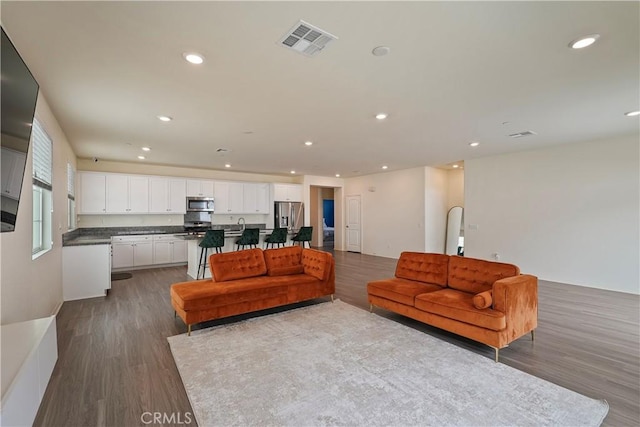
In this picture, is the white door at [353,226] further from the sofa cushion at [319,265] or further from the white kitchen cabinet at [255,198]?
the sofa cushion at [319,265]

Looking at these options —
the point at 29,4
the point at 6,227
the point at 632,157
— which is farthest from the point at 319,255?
the point at 632,157

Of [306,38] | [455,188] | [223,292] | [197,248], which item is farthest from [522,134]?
[197,248]

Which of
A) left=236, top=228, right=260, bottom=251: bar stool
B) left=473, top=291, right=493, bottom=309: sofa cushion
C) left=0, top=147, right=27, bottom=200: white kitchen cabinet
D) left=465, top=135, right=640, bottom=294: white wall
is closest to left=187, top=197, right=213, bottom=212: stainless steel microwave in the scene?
left=236, top=228, right=260, bottom=251: bar stool

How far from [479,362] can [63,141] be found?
257 inches

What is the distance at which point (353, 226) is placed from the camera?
34.0 feet

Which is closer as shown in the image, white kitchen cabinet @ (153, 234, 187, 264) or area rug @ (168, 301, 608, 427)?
area rug @ (168, 301, 608, 427)

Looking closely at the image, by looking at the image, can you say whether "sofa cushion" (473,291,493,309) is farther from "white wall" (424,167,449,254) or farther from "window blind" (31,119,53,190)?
"white wall" (424,167,449,254)

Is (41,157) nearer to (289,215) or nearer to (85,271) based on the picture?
(85,271)

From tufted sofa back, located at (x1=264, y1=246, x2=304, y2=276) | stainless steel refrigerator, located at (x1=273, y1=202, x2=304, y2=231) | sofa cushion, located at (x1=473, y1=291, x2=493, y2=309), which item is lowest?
sofa cushion, located at (x1=473, y1=291, x2=493, y2=309)

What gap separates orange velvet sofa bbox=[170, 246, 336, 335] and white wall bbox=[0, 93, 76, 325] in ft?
4.32

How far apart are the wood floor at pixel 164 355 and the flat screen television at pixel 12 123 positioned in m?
1.39

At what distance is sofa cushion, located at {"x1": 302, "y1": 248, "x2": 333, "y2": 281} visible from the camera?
4.36 metres

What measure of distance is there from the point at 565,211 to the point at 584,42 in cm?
468

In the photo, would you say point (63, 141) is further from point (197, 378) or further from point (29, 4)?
point (197, 378)
